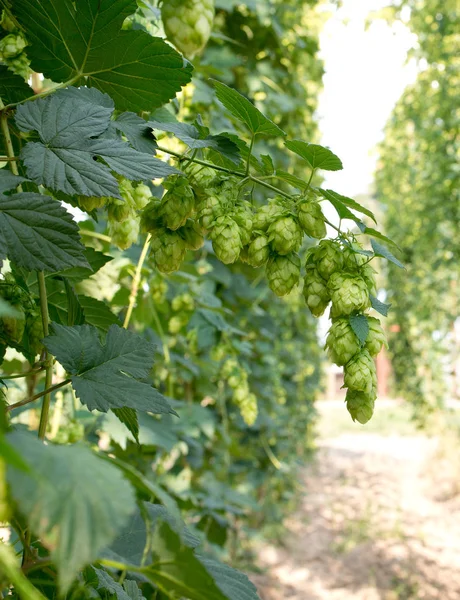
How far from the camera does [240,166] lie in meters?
0.74

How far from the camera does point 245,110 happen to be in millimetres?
712

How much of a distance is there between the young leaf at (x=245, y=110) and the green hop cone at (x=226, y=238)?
0.12 meters

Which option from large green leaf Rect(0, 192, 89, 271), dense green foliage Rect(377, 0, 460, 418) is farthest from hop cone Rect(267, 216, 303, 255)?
dense green foliage Rect(377, 0, 460, 418)

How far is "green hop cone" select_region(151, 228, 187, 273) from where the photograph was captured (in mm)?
713

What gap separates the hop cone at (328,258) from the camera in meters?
0.70

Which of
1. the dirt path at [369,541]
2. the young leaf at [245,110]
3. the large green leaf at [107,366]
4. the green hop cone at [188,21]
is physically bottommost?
the large green leaf at [107,366]

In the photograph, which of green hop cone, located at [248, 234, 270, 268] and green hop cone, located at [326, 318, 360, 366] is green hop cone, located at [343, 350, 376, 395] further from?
green hop cone, located at [248, 234, 270, 268]

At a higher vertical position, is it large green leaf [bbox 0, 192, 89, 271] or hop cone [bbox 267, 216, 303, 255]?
hop cone [bbox 267, 216, 303, 255]

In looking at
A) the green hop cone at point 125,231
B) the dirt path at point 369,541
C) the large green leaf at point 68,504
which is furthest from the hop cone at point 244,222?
the dirt path at point 369,541

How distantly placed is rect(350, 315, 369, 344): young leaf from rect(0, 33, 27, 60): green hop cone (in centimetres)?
47

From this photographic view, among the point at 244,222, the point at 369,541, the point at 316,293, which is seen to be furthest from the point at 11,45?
the point at 369,541

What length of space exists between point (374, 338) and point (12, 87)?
48 centimetres

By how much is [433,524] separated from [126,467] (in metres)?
6.63

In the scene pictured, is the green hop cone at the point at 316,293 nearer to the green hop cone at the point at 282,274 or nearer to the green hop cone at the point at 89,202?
the green hop cone at the point at 282,274
